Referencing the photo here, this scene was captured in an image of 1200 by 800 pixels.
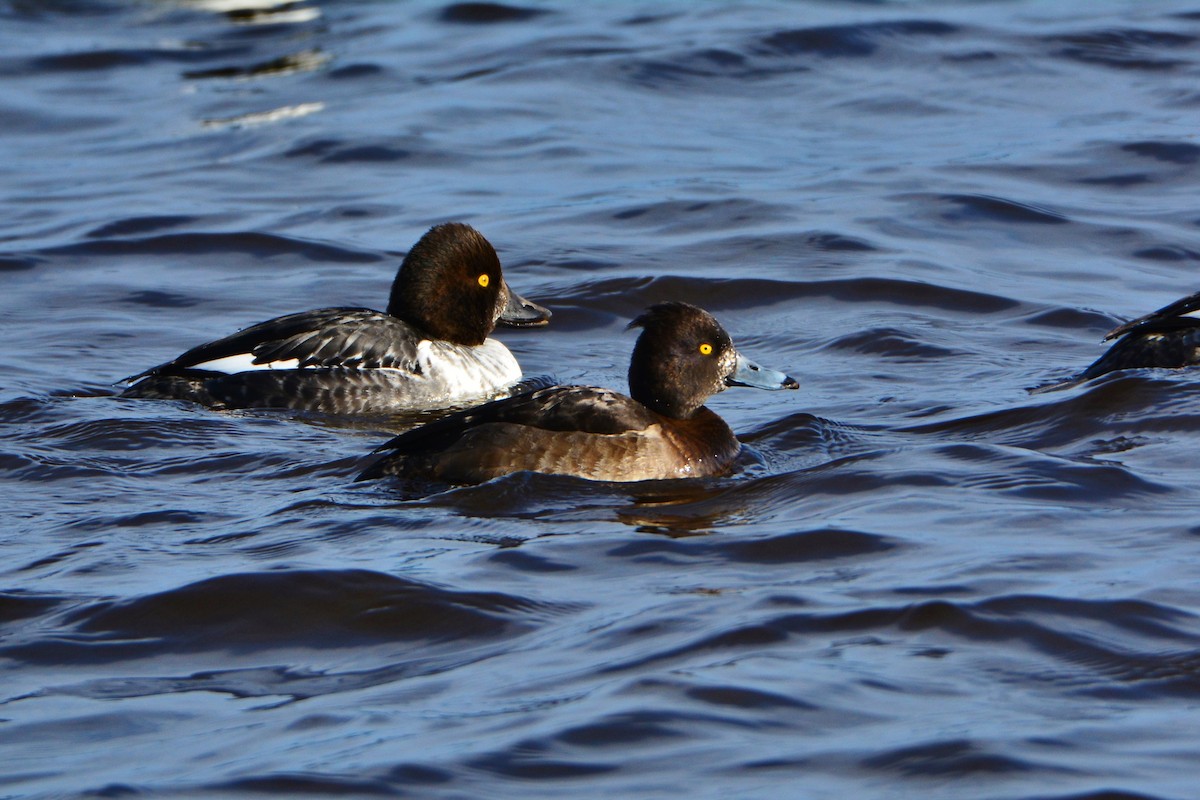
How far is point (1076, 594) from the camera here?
6.50m

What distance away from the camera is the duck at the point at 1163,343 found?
9.61 meters

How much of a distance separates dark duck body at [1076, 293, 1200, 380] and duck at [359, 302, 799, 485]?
2.33 metres

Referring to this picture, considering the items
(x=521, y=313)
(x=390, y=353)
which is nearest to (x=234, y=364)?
(x=390, y=353)

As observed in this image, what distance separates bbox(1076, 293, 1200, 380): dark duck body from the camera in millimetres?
9609

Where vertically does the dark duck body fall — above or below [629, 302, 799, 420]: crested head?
below

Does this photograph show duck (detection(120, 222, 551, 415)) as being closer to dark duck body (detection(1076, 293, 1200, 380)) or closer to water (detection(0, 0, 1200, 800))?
water (detection(0, 0, 1200, 800))

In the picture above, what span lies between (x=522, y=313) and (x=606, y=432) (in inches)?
132

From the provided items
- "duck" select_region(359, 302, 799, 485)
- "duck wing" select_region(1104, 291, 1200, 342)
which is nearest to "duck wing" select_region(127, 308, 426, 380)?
"duck" select_region(359, 302, 799, 485)

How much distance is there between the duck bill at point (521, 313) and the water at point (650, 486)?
39 cm

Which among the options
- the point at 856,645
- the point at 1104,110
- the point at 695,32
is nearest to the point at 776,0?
the point at 695,32

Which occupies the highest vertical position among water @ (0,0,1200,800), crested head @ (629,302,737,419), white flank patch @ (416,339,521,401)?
crested head @ (629,302,737,419)

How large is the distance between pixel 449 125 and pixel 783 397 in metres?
8.57

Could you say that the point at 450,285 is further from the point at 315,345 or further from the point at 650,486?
the point at 650,486

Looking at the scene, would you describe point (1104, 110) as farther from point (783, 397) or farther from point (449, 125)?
point (783, 397)
